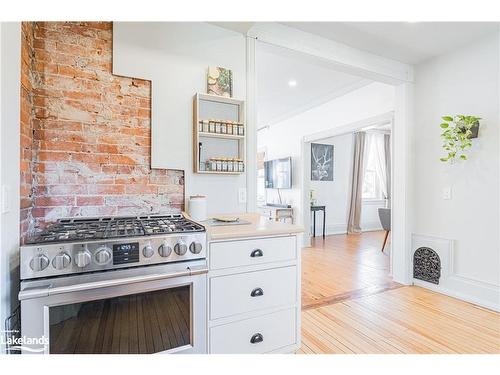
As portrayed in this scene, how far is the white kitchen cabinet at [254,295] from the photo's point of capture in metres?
1.46

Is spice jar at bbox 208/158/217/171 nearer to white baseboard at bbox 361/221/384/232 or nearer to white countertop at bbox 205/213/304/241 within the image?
white countertop at bbox 205/213/304/241

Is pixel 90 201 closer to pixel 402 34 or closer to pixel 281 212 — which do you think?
pixel 402 34

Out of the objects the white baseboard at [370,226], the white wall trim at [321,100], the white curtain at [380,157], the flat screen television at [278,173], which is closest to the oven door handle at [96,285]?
the white wall trim at [321,100]

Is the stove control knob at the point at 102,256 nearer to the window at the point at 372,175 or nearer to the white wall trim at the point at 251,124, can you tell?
the white wall trim at the point at 251,124

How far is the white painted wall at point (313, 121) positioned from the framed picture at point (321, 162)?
85cm

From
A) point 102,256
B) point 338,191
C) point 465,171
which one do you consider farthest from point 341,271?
point 338,191

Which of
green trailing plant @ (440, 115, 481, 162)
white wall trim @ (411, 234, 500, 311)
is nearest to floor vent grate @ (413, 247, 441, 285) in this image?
white wall trim @ (411, 234, 500, 311)

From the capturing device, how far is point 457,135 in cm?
262

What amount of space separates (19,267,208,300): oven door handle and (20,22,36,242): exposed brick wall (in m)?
0.45

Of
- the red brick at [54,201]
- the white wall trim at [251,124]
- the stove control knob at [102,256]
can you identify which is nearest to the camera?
the stove control knob at [102,256]

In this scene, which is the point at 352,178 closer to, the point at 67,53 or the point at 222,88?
the point at 222,88

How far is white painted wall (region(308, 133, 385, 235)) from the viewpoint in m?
6.43
